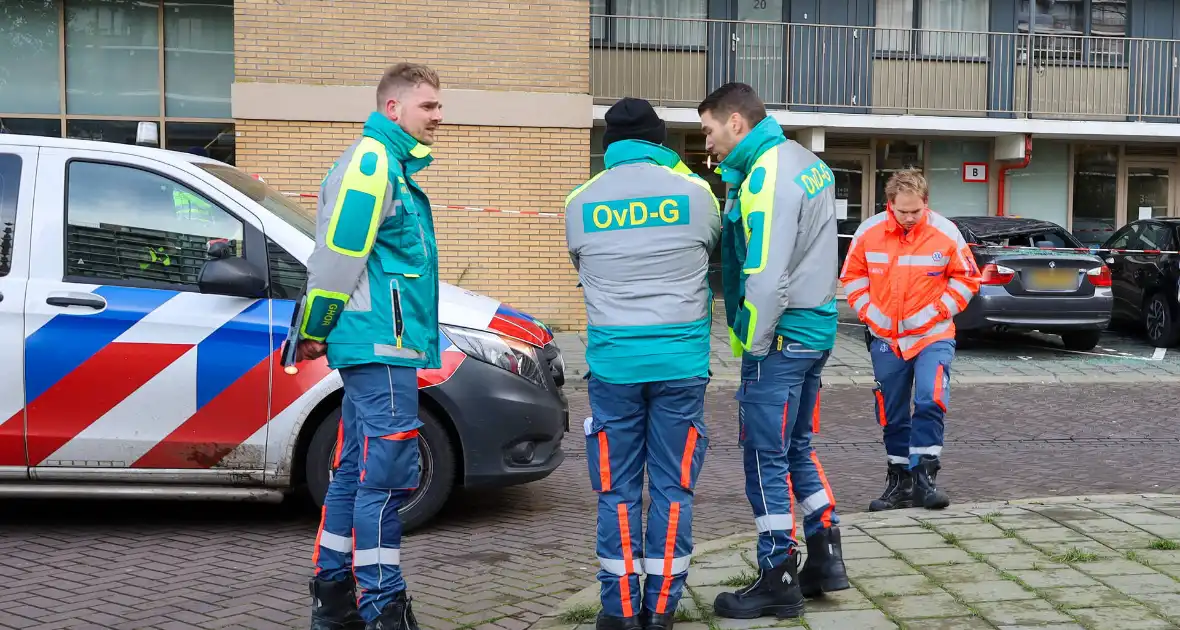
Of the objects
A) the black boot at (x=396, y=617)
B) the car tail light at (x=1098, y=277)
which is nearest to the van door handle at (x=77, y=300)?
the black boot at (x=396, y=617)

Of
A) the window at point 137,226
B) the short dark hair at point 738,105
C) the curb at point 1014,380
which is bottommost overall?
the curb at point 1014,380

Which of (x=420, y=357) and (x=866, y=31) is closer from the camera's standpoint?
(x=420, y=357)

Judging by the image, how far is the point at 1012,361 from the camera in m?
12.8

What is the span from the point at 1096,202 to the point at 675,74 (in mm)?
7921

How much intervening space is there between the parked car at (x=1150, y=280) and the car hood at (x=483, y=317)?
9996mm

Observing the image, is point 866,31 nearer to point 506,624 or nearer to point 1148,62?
point 1148,62

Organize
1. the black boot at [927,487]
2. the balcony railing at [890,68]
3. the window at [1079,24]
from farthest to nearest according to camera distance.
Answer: the window at [1079,24] → the balcony railing at [890,68] → the black boot at [927,487]

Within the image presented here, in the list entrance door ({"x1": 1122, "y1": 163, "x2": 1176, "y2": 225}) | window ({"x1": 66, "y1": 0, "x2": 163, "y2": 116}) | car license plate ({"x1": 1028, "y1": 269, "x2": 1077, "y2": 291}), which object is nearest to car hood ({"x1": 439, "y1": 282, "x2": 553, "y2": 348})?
car license plate ({"x1": 1028, "y1": 269, "x2": 1077, "y2": 291})

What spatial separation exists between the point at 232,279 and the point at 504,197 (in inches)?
379

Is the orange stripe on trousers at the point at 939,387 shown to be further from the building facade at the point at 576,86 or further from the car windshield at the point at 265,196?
the building facade at the point at 576,86

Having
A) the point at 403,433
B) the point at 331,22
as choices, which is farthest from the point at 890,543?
the point at 331,22

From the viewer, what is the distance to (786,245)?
403cm

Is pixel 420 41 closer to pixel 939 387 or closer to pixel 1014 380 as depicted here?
pixel 1014 380

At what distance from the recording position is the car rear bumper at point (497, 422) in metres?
5.56
